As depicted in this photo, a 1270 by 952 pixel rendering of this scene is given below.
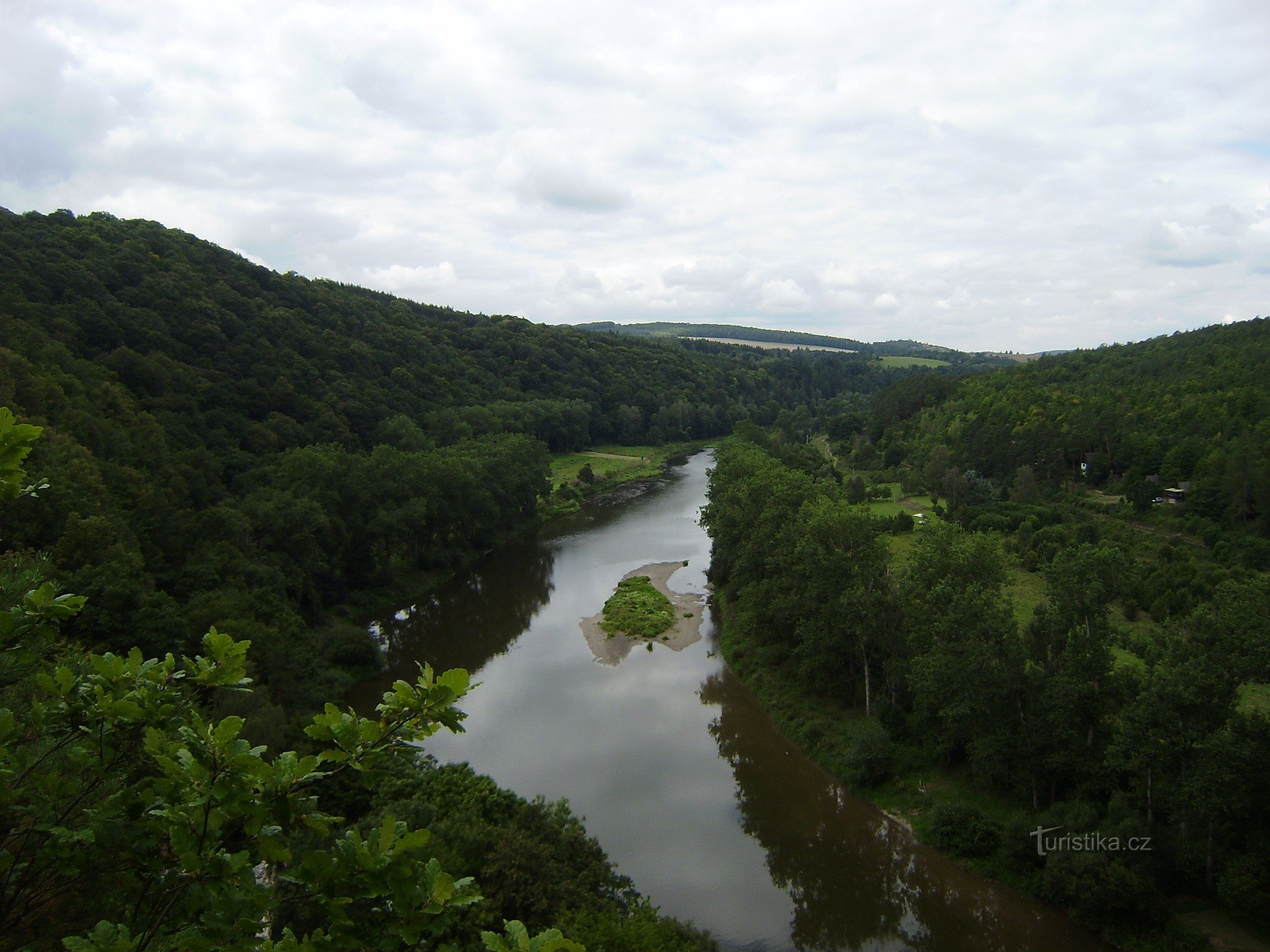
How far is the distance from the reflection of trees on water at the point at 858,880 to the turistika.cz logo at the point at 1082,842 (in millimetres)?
1517

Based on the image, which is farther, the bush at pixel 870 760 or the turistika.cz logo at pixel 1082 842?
the bush at pixel 870 760

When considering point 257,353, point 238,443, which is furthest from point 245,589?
point 257,353

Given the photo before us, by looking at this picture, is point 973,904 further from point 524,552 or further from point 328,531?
point 524,552

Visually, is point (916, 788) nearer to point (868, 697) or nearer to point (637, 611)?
point (868, 697)

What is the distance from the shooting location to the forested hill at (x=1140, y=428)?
44906 millimetres

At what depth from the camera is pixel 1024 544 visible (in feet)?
144

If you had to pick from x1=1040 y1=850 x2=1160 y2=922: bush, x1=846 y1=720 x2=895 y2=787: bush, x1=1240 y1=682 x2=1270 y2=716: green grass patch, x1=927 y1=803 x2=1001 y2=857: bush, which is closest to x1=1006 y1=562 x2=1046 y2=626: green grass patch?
x1=1240 y1=682 x2=1270 y2=716: green grass patch

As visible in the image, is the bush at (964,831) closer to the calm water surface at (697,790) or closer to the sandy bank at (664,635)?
the calm water surface at (697,790)

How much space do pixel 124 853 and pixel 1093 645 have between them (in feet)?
66.5

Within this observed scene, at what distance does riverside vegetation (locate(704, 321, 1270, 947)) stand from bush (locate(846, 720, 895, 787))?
59 mm

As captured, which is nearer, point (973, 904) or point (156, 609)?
point (973, 904)

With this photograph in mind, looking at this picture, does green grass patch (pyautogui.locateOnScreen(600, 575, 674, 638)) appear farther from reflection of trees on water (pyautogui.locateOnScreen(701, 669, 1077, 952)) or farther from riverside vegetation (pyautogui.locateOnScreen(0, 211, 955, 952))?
riverside vegetation (pyautogui.locateOnScreen(0, 211, 955, 952))

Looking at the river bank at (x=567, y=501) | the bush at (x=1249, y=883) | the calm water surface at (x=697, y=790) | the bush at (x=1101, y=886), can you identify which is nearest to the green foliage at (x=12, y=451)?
the calm water surface at (x=697, y=790)

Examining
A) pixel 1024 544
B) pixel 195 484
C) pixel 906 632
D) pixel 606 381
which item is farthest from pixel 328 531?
pixel 606 381
